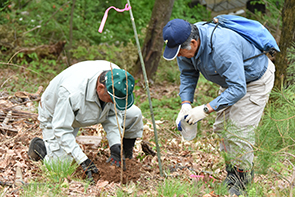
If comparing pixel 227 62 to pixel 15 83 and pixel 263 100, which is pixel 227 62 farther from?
pixel 15 83

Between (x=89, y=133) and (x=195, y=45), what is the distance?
2827mm

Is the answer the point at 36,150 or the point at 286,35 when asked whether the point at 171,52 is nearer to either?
the point at 36,150

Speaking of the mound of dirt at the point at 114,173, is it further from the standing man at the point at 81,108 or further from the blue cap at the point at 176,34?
the blue cap at the point at 176,34

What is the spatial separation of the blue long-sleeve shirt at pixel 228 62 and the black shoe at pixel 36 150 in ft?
7.54

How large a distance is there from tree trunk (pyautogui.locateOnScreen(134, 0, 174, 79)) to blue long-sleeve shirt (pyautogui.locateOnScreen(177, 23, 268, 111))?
4.70m

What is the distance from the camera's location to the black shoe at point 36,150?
3867 mm

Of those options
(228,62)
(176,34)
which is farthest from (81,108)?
(228,62)

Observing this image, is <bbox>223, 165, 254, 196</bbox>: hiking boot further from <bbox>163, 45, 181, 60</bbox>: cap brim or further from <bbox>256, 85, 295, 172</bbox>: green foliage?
<bbox>163, 45, 181, 60</bbox>: cap brim

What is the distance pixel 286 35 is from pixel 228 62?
280 cm

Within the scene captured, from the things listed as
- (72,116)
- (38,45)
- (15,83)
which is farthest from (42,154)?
(38,45)

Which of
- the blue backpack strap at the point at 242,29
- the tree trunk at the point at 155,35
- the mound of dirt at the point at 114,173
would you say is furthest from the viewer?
the tree trunk at the point at 155,35

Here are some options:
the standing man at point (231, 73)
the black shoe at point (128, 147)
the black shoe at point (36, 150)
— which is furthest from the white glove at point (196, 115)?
the black shoe at point (36, 150)

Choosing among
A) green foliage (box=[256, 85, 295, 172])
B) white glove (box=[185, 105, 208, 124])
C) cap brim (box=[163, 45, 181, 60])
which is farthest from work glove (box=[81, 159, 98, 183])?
green foliage (box=[256, 85, 295, 172])

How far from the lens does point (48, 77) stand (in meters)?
8.30
